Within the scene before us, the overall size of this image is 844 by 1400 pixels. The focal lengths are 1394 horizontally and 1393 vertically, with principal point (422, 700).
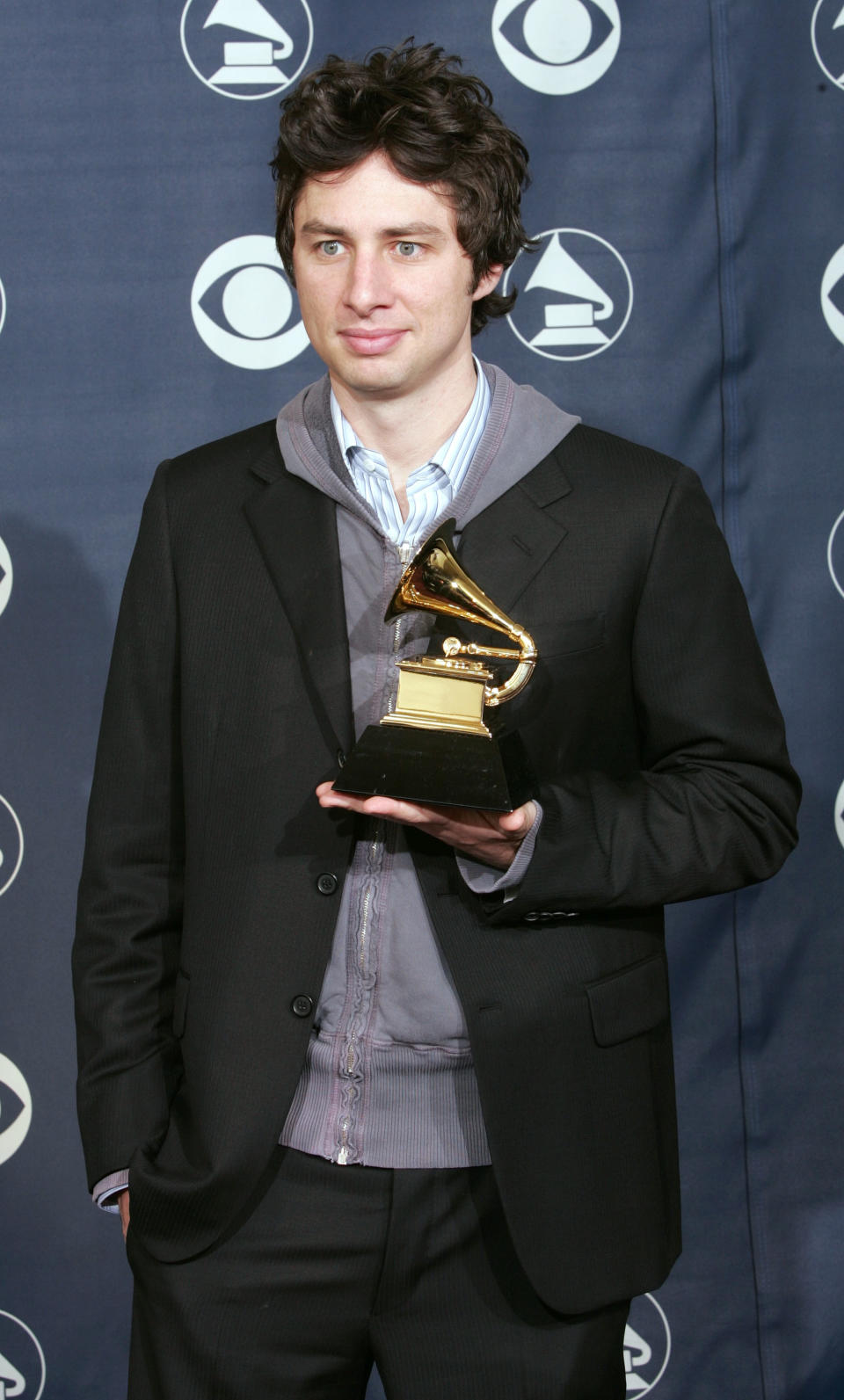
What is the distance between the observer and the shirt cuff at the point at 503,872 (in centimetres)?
153

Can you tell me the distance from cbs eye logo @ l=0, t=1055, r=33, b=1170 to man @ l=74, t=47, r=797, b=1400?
3.16ft

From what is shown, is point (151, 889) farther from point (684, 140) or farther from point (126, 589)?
point (684, 140)

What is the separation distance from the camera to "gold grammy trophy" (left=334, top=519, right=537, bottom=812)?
4.70 ft

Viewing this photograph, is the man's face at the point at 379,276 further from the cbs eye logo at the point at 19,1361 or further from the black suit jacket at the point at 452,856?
the cbs eye logo at the point at 19,1361

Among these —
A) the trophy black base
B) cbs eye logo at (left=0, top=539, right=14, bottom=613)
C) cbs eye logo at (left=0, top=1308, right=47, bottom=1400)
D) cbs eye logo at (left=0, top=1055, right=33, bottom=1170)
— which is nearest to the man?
the trophy black base

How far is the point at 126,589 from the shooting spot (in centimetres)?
179

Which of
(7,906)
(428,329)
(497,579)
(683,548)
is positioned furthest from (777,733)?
(7,906)

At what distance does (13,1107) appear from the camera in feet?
8.66

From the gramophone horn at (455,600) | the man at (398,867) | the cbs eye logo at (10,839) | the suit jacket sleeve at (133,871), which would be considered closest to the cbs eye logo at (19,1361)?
the cbs eye logo at (10,839)

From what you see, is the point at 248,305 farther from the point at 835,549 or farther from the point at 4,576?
the point at 835,549

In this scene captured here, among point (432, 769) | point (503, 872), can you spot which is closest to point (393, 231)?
point (432, 769)

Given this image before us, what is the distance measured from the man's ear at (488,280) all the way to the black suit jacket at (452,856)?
0.73 feet

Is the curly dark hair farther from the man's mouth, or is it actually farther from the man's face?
the man's mouth

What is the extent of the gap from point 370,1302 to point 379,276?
1211mm
